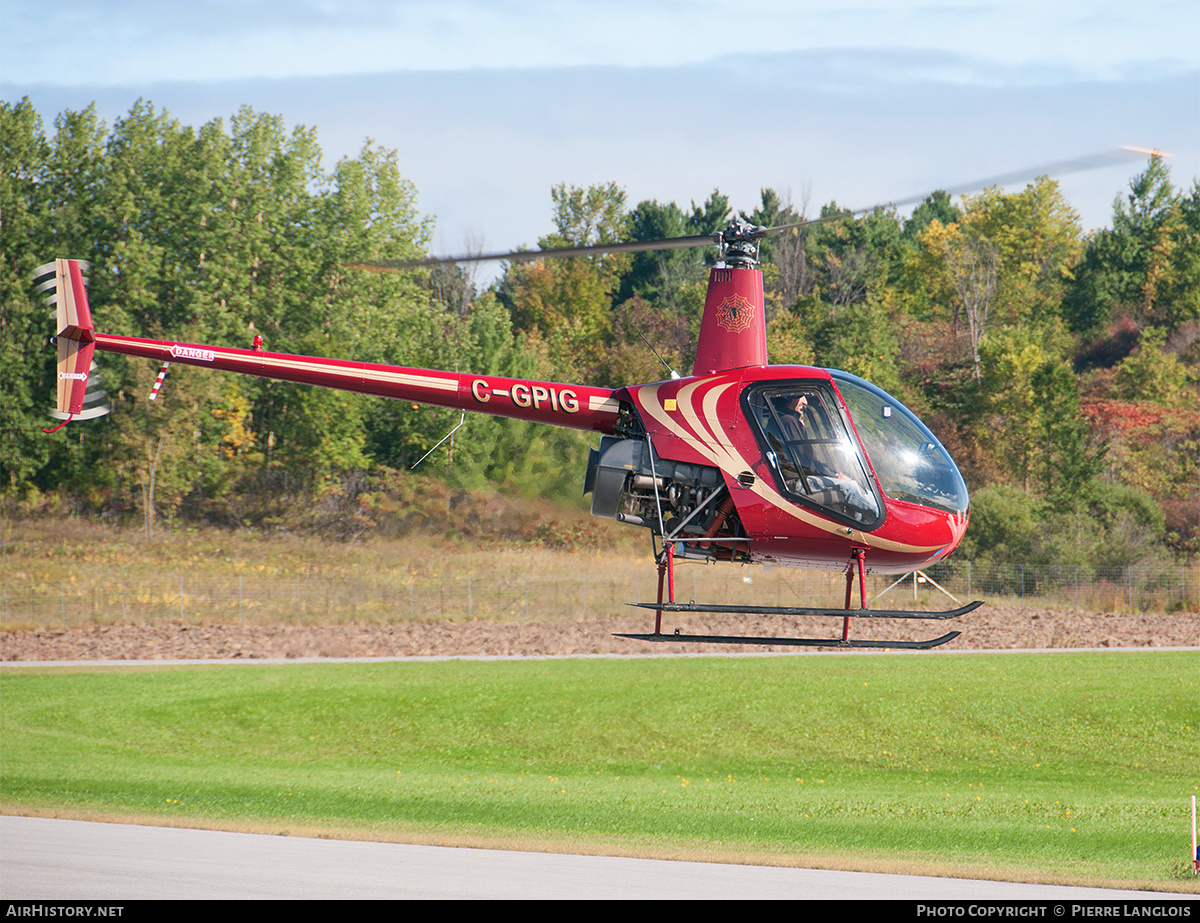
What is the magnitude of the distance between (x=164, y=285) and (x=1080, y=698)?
42909 millimetres

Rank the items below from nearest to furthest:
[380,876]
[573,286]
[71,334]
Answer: [71,334] → [380,876] → [573,286]

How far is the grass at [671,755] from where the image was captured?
2220 cm

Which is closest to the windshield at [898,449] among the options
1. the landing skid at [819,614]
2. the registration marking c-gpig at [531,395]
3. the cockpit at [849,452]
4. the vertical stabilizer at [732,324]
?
the cockpit at [849,452]

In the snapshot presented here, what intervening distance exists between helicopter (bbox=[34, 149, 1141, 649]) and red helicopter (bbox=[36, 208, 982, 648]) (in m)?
0.02

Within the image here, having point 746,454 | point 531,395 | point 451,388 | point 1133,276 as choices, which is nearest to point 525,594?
point 451,388

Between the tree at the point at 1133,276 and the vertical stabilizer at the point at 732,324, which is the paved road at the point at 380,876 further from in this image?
the tree at the point at 1133,276

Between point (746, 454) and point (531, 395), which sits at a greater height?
point (531, 395)

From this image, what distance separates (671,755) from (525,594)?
14.5m

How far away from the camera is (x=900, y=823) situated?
75.0 ft

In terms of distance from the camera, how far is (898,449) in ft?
42.7

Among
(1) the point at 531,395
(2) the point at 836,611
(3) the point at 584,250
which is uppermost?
(3) the point at 584,250

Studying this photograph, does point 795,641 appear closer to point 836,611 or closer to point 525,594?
point 836,611

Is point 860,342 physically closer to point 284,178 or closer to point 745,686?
point 745,686
